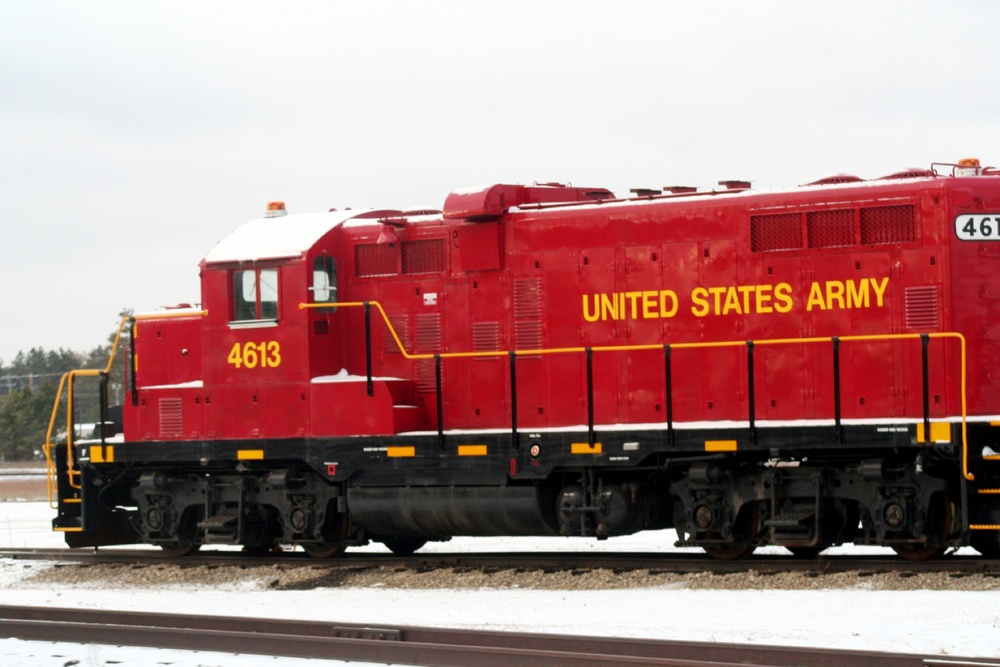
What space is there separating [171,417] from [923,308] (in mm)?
8641

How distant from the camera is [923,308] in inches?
492

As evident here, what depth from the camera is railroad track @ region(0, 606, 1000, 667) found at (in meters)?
7.97

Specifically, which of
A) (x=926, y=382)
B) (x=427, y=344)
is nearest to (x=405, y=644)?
(x=926, y=382)

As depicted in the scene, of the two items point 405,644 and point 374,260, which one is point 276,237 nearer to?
point 374,260

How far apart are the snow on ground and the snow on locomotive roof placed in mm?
3723

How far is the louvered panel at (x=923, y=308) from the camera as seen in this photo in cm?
1244

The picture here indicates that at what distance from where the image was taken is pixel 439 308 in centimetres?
1473

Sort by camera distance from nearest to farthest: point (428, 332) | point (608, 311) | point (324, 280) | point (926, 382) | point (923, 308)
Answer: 1. point (926, 382)
2. point (923, 308)
3. point (608, 311)
4. point (428, 332)
5. point (324, 280)

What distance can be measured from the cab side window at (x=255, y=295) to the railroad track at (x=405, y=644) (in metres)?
4.75

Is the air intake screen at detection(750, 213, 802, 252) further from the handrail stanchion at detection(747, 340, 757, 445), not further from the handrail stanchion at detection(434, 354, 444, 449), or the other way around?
the handrail stanchion at detection(434, 354, 444, 449)

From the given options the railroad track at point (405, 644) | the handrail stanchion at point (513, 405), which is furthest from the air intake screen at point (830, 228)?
the railroad track at point (405, 644)

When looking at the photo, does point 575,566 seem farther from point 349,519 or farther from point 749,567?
point 349,519

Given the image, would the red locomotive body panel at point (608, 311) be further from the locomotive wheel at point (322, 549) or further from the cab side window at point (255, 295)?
the locomotive wheel at point (322, 549)

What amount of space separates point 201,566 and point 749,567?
20.9 feet
